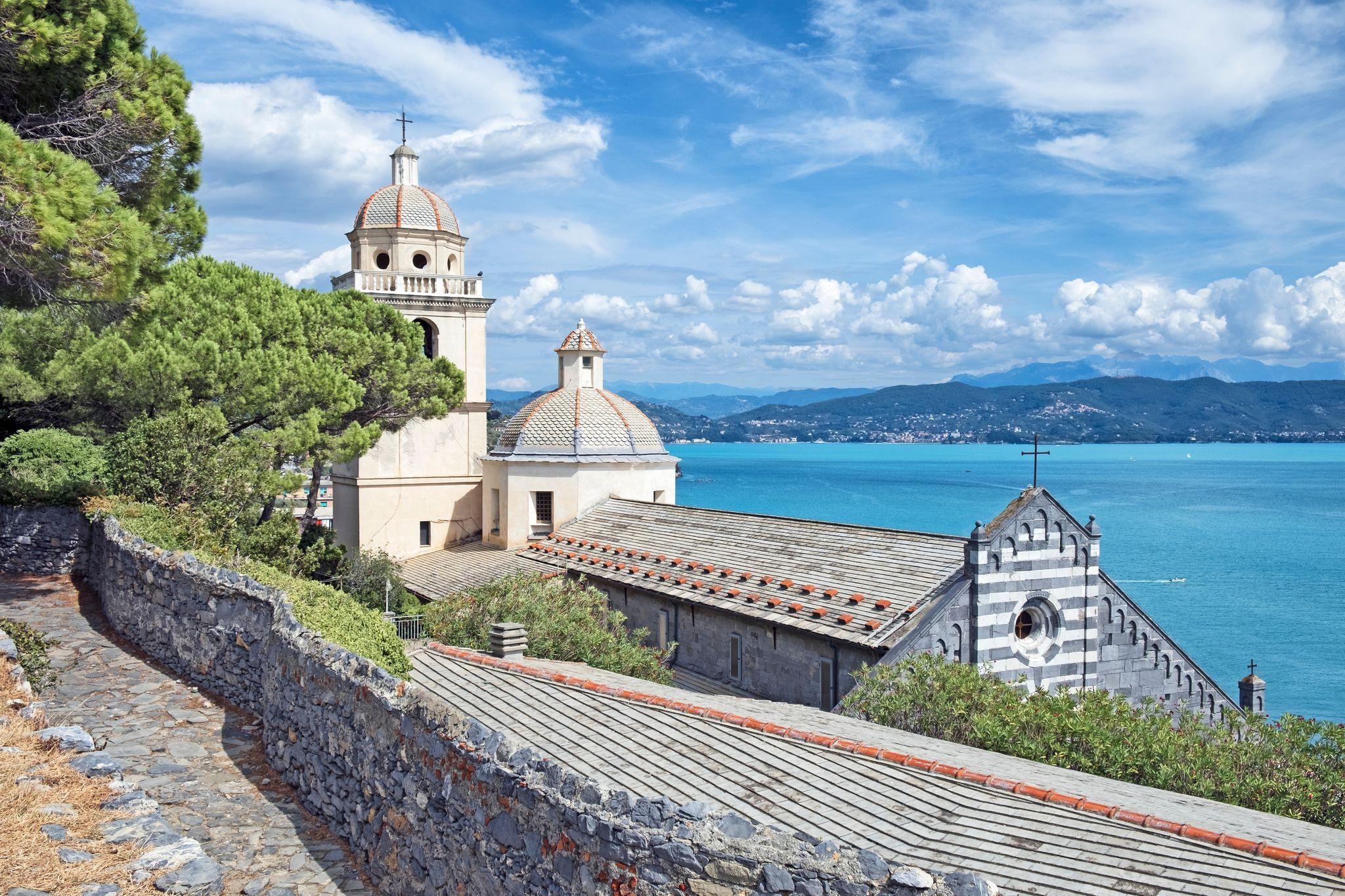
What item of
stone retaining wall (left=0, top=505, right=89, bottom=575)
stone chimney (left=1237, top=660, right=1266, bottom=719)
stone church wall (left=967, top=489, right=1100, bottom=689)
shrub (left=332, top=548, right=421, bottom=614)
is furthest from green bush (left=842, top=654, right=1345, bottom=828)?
shrub (left=332, top=548, right=421, bottom=614)

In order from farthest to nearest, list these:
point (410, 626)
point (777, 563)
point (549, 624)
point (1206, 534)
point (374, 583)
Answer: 1. point (1206, 534)
2. point (374, 583)
3. point (410, 626)
4. point (777, 563)
5. point (549, 624)

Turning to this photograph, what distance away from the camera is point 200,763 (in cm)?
1061

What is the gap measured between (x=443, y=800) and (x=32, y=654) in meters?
7.10

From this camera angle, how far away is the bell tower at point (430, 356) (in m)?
36.9

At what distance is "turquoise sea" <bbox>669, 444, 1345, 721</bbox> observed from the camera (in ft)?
173

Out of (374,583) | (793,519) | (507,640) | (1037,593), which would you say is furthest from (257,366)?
(1037,593)

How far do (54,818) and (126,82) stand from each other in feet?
36.4

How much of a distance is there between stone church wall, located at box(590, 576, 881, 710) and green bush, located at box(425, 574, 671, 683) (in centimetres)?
87

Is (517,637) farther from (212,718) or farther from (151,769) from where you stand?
(151,769)

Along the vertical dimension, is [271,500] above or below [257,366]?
below

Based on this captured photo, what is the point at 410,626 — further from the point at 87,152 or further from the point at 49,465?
the point at 87,152

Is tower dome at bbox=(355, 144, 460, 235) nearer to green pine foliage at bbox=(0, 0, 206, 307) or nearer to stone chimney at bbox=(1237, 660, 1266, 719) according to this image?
green pine foliage at bbox=(0, 0, 206, 307)

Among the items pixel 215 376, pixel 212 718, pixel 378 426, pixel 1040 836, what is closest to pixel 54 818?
pixel 212 718

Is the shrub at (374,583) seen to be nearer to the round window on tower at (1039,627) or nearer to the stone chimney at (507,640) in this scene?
the stone chimney at (507,640)
